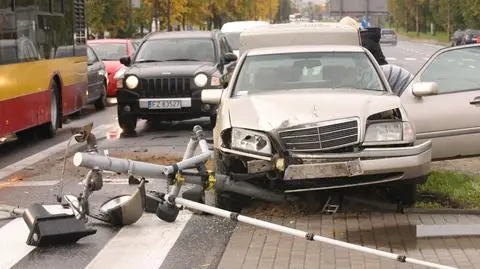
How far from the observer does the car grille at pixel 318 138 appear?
772cm

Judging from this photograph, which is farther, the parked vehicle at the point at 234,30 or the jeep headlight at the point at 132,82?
the parked vehicle at the point at 234,30

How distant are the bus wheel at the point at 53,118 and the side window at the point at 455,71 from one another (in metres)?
7.59

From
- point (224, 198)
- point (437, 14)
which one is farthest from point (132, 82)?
point (437, 14)

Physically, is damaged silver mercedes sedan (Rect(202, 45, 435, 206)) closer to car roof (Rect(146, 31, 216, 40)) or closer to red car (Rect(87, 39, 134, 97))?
car roof (Rect(146, 31, 216, 40))

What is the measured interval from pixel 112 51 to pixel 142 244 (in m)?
18.2

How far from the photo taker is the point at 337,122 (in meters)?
7.73

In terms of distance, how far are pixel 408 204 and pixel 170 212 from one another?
7.62 ft

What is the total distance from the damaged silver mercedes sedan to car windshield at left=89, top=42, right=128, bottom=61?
16.7 m

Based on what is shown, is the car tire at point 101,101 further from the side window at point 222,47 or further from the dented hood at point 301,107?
the dented hood at point 301,107

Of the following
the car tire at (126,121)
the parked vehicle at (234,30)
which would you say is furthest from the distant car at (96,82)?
the parked vehicle at (234,30)

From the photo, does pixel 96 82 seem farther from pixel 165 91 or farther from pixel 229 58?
pixel 165 91

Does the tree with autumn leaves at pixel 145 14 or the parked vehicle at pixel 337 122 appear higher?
the tree with autumn leaves at pixel 145 14

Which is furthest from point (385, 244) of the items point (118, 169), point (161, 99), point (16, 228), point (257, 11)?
point (257, 11)

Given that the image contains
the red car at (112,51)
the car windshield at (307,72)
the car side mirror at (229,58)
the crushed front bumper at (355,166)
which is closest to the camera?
the crushed front bumper at (355,166)
